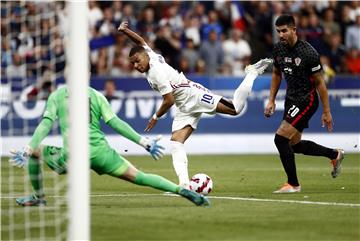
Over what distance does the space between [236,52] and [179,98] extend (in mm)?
12218

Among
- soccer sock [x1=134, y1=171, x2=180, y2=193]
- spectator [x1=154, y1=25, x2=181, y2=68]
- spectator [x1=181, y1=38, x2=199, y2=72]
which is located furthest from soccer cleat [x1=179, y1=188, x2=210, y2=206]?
spectator [x1=181, y1=38, x2=199, y2=72]

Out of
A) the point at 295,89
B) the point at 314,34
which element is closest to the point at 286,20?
the point at 295,89

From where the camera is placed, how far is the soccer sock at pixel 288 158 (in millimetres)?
13547

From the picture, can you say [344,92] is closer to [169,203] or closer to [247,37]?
[247,37]

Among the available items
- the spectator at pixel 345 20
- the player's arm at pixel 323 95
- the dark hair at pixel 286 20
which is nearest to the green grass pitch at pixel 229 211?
the player's arm at pixel 323 95

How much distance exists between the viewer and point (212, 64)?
25672 mm

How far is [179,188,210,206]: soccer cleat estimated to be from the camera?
1122 cm

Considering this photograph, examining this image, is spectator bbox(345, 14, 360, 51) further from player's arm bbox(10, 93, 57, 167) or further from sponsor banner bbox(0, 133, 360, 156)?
player's arm bbox(10, 93, 57, 167)

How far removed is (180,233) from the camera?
9.52 metres

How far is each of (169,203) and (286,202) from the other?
1.46 metres

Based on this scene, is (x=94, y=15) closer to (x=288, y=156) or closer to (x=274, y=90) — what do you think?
(x=274, y=90)

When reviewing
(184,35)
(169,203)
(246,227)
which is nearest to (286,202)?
(169,203)

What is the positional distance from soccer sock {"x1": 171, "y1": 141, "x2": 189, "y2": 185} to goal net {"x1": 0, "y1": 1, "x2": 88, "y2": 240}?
1561 millimetres

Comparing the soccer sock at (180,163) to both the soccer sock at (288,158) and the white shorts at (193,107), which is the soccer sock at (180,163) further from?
the soccer sock at (288,158)
